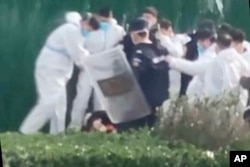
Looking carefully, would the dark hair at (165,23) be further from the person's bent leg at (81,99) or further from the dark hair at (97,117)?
the dark hair at (97,117)

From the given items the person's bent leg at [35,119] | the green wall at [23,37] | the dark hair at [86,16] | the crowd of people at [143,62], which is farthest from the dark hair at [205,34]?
the person's bent leg at [35,119]

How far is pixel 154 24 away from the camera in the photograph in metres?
6.50

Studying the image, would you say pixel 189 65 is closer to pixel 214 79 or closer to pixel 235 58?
pixel 214 79

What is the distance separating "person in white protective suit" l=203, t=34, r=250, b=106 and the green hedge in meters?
0.48

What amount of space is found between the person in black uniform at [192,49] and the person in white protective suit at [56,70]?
760 mm

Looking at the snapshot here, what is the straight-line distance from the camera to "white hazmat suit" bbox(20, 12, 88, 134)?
20.7 feet

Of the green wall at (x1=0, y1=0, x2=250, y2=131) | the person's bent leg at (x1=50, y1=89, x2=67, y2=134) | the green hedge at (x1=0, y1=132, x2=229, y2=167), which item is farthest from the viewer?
the person's bent leg at (x1=50, y1=89, x2=67, y2=134)

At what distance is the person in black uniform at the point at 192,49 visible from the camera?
6504 millimetres

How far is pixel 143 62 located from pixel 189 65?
0.35m

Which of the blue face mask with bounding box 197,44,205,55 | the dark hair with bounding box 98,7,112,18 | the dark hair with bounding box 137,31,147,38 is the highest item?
the dark hair with bounding box 98,7,112,18

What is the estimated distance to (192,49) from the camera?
6527 millimetres

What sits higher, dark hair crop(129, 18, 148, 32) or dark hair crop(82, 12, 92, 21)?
dark hair crop(82, 12, 92, 21)

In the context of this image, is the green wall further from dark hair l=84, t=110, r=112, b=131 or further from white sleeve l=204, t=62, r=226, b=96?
white sleeve l=204, t=62, r=226, b=96

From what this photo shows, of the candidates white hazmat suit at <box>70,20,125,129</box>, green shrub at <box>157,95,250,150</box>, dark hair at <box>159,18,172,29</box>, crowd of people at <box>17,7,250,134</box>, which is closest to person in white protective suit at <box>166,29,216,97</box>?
crowd of people at <box>17,7,250,134</box>
